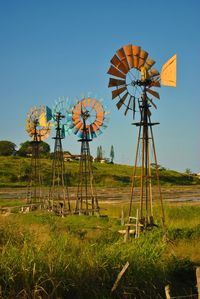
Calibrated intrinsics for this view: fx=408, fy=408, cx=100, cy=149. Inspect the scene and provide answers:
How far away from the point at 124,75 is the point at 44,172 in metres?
37.6

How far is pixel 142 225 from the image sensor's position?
1246 cm

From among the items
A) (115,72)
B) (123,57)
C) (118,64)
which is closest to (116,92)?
(115,72)

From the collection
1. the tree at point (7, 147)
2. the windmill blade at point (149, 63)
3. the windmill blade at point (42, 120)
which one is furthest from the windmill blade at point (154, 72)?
the tree at point (7, 147)

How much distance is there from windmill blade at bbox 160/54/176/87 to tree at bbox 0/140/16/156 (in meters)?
67.8

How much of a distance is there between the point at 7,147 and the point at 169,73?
238ft

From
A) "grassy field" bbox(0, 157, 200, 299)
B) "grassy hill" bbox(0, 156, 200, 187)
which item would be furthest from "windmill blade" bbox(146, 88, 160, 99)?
"grassy hill" bbox(0, 156, 200, 187)

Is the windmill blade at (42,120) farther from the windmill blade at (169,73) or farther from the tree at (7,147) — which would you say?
the tree at (7,147)

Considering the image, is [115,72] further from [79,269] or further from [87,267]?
[79,269]

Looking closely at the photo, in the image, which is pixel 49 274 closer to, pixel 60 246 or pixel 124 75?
pixel 60 246

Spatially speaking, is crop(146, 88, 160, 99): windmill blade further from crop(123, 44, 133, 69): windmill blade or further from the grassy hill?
the grassy hill

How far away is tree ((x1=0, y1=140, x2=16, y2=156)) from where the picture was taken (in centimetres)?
7969

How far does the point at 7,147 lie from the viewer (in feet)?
268

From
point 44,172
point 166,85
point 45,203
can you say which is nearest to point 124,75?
point 166,85

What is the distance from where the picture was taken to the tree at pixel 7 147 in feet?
261
